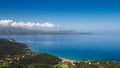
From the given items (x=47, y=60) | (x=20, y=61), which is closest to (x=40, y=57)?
(x=47, y=60)

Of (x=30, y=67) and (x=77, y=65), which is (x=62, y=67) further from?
(x=30, y=67)

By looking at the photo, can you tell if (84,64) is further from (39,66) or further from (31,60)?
(31,60)

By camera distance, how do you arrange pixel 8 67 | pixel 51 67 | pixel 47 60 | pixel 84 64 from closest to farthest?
pixel 8 67
pixel 51 67
pixel 84 64
pixel 47 60

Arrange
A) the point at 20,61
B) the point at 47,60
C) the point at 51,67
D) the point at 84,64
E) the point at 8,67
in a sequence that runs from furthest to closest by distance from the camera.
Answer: the point at 47,60
the point at 20,61
the point at 84,64
the point at 51,67
the point at 8,67

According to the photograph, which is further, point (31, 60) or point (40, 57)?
point (40, 57)

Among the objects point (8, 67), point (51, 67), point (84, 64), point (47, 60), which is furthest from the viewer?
point (47, 60)

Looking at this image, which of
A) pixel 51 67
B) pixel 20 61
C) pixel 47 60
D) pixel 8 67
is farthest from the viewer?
pixel 47 60

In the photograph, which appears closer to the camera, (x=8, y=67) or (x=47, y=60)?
(x=8, y=67)

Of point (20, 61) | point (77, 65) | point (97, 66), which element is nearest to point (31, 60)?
point (20, 61)
